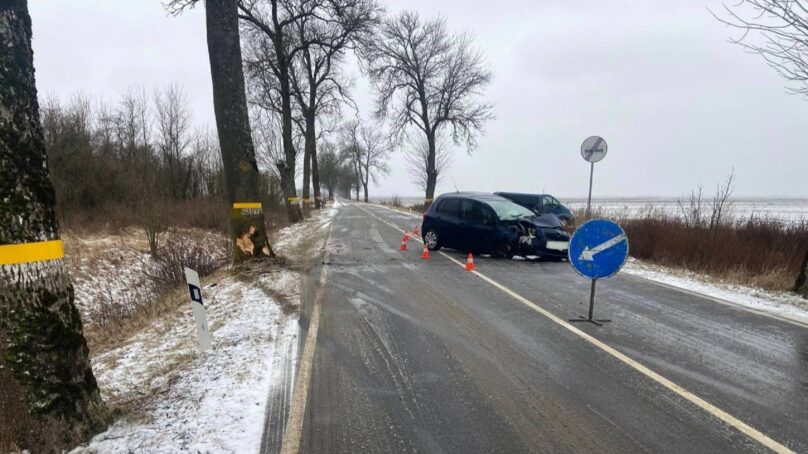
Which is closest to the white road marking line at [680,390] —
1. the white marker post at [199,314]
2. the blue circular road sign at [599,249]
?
the blue circular road sign at [599,249]

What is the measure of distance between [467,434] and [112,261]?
1267 cm

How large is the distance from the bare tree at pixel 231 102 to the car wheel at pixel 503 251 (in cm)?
599

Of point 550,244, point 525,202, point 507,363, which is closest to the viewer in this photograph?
point 507,363

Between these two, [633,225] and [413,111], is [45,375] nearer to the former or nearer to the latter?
[633,225]

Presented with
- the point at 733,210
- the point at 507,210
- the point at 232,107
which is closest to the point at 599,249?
the point at 507,210

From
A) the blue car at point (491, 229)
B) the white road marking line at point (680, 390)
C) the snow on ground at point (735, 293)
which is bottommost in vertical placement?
the snow on ground at point (735, 293)

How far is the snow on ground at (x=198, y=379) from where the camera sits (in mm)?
3234

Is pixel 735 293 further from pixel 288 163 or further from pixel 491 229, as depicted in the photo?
pixel 288 163

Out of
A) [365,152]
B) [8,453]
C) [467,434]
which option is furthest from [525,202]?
[365,152]

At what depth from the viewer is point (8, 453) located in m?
2.81

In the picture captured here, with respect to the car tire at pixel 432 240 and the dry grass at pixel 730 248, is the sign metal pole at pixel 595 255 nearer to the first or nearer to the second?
the dry grass at pixel 730 248

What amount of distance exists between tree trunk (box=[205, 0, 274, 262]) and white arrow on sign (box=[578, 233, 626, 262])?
712 cm

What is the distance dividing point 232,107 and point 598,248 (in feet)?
25.8

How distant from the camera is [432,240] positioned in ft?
43.9
